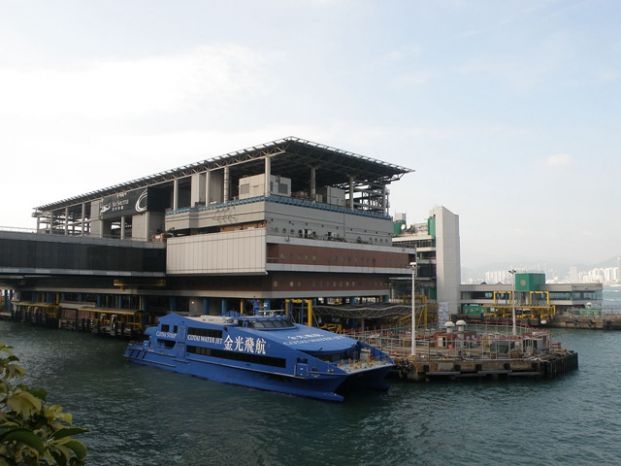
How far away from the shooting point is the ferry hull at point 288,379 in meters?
36.8

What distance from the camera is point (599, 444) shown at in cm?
2861

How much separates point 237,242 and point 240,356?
28265 mm

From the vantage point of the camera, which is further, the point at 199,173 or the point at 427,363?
the point at 199,173

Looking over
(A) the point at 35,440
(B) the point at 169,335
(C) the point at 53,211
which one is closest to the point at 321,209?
(B) the point at 169,335

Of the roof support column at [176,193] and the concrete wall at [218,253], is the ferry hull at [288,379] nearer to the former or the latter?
the concrete wall at [218,253]

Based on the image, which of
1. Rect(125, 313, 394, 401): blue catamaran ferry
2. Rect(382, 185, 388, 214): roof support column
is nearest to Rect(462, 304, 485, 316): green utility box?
Rect(382, 185, 388, 214): roof support column

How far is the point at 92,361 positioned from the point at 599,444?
158ft

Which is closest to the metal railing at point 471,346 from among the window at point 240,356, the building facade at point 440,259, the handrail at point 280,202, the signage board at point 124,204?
the window at point 240,356

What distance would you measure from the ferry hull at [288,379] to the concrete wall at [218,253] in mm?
21315

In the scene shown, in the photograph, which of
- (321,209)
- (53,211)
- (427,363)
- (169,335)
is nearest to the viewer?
(427,363)

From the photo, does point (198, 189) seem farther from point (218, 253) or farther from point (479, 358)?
point (479, 358)

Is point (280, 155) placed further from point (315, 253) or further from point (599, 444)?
point (599, 444)

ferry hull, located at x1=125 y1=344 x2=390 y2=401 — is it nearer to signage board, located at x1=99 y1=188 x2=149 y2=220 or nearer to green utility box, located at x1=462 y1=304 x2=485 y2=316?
signage board, located at x1=99 y1=188 x2=149 y2=220

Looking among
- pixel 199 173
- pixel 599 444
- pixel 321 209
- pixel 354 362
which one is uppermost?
pixel 199 173
